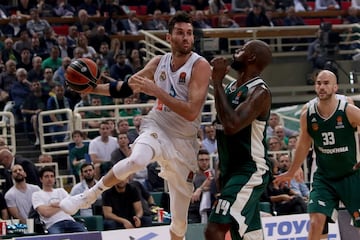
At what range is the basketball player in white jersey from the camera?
30.1 feet

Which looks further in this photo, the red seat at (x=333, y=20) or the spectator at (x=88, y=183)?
the red seat at (x=333, y=20)

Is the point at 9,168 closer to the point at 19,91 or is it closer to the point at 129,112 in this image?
the point at 19,91

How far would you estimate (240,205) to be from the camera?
8875mm

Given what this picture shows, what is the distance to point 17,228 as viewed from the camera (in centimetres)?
1307

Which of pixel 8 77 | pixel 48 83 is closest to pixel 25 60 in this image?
pixel 8 77

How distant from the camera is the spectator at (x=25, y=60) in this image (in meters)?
19.9

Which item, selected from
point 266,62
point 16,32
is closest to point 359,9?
point 16,32

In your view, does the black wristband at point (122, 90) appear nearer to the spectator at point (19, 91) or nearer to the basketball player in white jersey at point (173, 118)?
the basketball player in white jersey at point (173, 118)

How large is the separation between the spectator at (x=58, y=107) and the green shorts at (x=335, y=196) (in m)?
8.21

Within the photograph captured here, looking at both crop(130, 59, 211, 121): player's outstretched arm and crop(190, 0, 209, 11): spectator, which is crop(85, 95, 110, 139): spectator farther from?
crop(130, 59, 211, 121): player's outstretched arm

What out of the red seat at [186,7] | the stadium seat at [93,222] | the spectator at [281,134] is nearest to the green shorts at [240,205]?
the stadium seat at [93,222]

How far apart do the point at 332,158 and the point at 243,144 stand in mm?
1953

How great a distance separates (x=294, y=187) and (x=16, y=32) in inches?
324

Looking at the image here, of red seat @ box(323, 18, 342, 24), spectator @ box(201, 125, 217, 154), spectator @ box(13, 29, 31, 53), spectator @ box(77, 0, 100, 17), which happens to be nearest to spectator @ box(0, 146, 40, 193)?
spectator @ box(201, 125, 217, 154)
